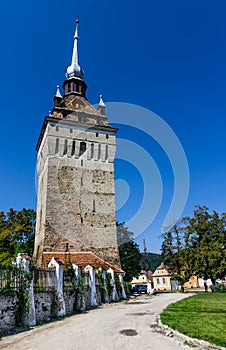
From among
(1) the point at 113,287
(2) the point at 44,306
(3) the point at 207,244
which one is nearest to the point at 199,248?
(3) the point at 207,244

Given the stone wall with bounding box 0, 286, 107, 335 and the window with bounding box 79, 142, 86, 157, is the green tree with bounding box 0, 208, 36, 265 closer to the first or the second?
the window with bounding box 79, 142, 86, 157

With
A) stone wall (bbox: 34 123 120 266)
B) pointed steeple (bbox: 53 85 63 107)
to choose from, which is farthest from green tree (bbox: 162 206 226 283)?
pointed steeple (bbox: 53 85 63 107)

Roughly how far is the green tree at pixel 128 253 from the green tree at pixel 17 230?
10437mm

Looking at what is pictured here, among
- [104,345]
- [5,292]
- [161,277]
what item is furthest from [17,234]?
[161,277]

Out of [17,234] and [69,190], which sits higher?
[69,190]

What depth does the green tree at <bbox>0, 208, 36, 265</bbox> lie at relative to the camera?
30297 mm

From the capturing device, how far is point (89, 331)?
9.32 meters

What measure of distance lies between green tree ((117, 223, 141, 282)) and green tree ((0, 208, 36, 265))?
34.2 feet

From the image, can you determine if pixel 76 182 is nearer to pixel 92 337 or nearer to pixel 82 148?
pixel 82 148

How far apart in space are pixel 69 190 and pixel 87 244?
5212mm

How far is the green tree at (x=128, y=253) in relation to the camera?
109 feet

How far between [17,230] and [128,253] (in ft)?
42.8

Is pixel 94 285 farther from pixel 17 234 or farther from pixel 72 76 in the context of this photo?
pixel 72 76

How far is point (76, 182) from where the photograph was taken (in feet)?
88.5
